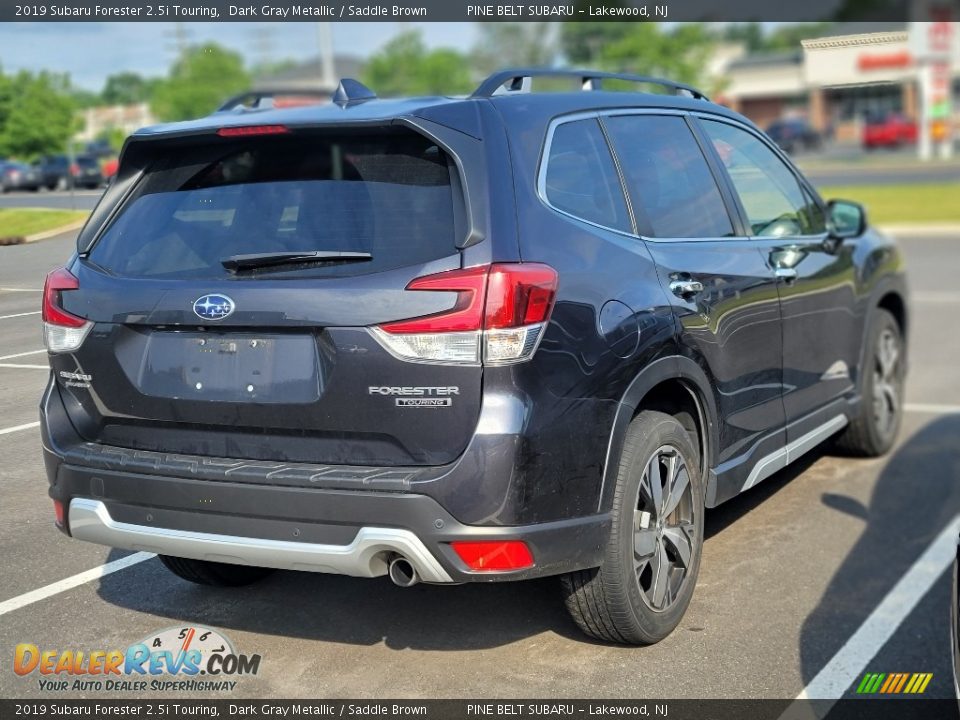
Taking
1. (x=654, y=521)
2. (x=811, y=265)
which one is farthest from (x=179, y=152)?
(x=811, y=265)

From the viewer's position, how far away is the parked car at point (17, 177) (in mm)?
5289

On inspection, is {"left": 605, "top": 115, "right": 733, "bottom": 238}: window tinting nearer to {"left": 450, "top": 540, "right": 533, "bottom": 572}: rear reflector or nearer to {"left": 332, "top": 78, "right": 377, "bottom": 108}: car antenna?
{"left": 332, "top": 78, "right": 377, "bottom": 108}: car antenna

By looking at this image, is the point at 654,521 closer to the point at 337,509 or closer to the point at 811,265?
the point at 337,509

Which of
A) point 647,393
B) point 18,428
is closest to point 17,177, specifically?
point 18,428

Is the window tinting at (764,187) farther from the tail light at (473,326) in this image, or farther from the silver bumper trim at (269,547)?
the silver bumper trim at (269,547)

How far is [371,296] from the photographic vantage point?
11.3ft

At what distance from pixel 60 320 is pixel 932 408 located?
→ 6.08m

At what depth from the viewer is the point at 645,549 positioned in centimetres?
399

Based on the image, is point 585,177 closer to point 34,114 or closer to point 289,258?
point 289,258

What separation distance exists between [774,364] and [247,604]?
2334 mm

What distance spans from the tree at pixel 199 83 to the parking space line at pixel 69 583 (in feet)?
24.7

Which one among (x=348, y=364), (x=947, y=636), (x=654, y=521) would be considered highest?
(x=348, y=364)

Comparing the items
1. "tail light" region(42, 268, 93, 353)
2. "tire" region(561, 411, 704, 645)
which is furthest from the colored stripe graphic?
"tail light" region(42, 268, 93, 353)

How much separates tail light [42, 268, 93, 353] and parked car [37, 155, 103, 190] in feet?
3.32
